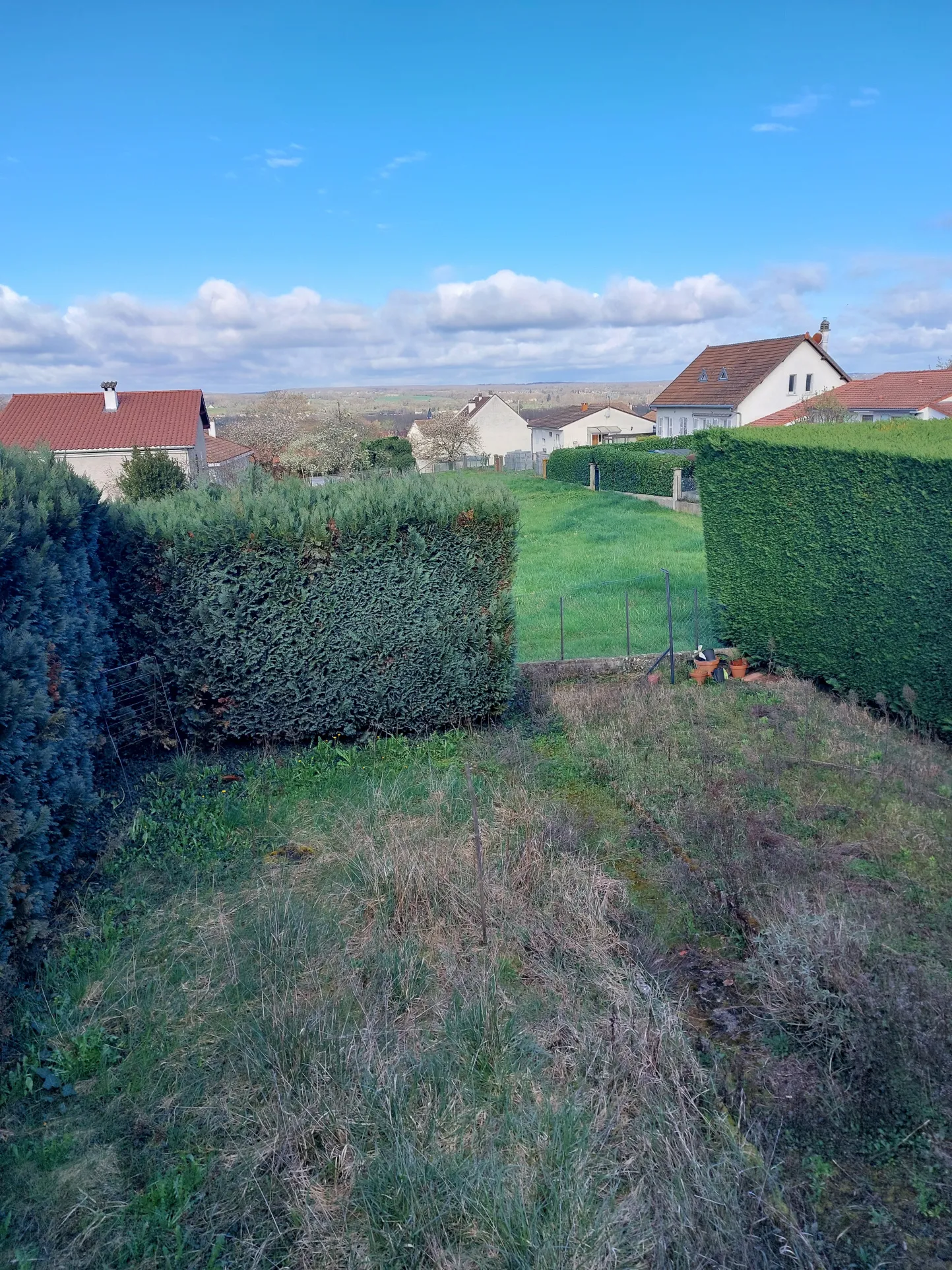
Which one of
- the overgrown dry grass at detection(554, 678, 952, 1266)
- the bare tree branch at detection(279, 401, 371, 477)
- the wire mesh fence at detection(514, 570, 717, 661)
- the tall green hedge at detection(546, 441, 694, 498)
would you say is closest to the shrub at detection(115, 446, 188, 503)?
the wire mesh fence at detection(514, 570, 717, 661)

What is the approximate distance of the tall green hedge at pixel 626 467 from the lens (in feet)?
93.9

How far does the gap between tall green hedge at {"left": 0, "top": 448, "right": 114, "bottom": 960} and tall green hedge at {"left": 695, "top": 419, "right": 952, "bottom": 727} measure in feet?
27.6

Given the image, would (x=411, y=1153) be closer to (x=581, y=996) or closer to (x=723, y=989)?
(x=581, y=996)

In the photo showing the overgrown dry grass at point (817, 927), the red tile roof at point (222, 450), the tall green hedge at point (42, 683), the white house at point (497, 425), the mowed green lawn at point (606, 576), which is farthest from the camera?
the white house at point (497, 425)

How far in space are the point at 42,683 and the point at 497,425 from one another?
190 ft

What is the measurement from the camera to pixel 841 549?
1011 centimetres

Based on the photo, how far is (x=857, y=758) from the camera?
7590mm

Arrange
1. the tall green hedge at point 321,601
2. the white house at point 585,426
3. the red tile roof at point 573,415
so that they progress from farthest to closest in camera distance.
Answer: the red tile roof at point 573,415 < the white house at point 585,426 < the tall green hedge at point 321,601

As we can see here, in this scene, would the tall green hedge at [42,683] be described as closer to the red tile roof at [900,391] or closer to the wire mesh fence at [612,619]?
the wire mesh fence at [612,619]

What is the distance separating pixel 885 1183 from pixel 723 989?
4.17 ft

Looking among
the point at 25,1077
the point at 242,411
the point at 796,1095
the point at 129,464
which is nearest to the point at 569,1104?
the point at 796,1095

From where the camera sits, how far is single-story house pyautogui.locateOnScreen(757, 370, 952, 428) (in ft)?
105

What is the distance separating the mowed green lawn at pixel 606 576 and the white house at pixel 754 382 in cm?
1313

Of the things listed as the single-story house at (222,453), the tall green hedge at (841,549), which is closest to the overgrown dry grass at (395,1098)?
the tall green hedge at (841,549)
